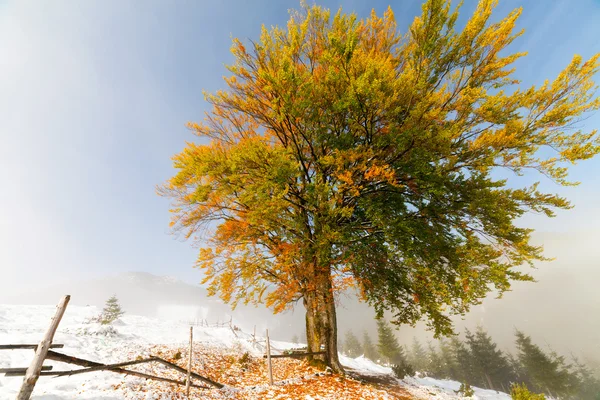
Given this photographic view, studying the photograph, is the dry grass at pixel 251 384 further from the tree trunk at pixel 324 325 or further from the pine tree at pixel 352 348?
the pine tree at pixel 352 348

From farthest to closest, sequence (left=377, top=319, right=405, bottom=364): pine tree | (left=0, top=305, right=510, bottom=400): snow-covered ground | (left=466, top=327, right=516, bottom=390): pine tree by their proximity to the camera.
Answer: (left=377, top=319, right=405, bottom=364): pine tree → (left=466, top=327, right=516, bottom=390): pine tree → (left=0, top=305, right=510, bottom=400): snow-covered ground

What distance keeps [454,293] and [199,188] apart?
8.37 metres

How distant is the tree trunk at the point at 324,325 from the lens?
902cm

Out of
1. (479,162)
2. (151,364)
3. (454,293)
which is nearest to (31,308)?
(151,364)

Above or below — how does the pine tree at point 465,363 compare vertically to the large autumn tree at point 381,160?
below

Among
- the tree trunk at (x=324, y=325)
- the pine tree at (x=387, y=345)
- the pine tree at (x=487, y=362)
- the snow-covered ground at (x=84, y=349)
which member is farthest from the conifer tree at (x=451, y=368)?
the tree trunk at (x=324, y=325)

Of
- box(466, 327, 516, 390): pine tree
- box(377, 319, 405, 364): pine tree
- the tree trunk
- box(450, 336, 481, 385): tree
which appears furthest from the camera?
box(450, 336, 481, 385): tree

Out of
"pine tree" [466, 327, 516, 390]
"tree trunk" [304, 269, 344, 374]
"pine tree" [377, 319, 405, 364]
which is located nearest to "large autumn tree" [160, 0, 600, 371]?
"tree trunk" [304, 269, 344, 374]

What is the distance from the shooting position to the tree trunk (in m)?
9.02

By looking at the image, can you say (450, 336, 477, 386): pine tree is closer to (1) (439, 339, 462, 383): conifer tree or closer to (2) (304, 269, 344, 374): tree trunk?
(1) (439, 339, 462, 383): conifer tree

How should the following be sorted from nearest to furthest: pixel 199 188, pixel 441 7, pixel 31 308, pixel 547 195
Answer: pixel 441 7
pixel 199 188
pixel 547 195
pixel 31 308

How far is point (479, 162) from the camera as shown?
23.2ft

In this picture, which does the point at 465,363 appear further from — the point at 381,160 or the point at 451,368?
the point at 381,160

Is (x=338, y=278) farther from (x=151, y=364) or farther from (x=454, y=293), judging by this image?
(x=151, y=364)
